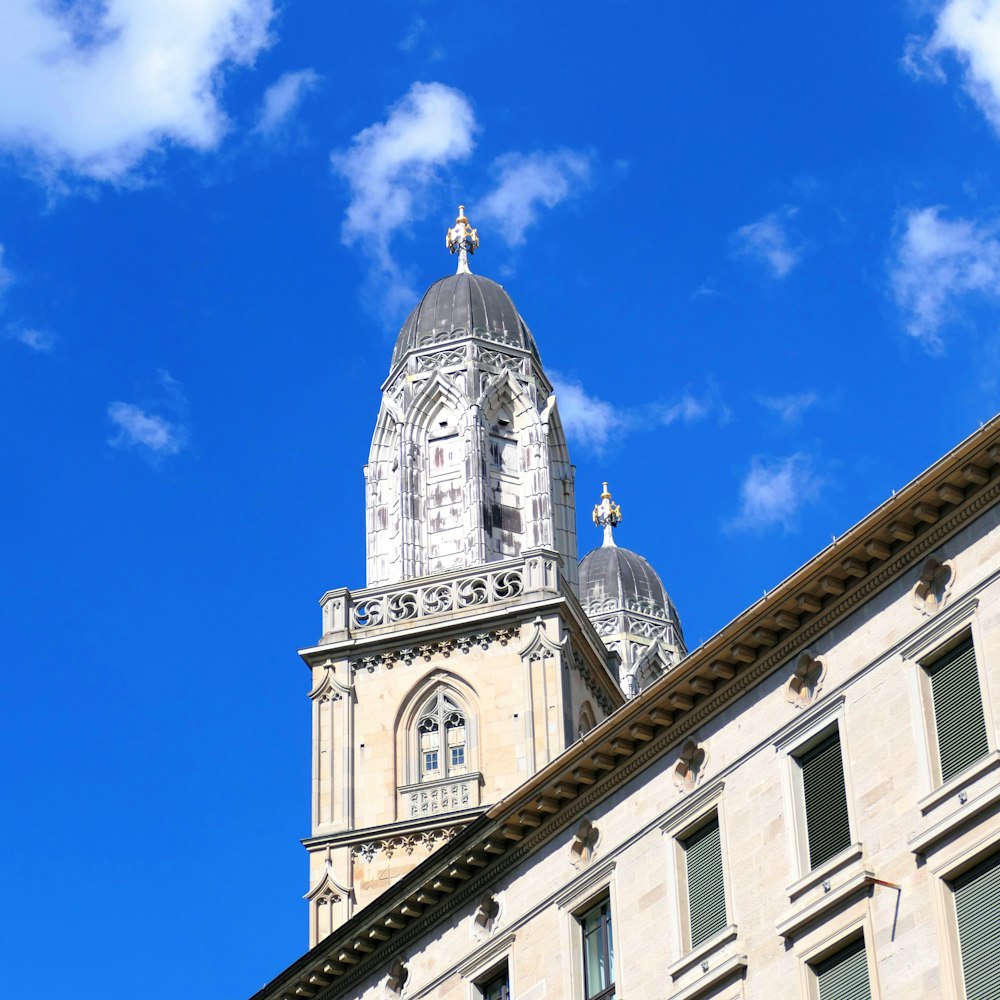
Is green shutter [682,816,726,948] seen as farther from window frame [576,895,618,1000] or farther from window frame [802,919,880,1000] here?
window frame [802,919,880,1000]

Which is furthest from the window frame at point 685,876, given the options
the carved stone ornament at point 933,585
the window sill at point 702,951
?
the carved stone ornament at point 933,585

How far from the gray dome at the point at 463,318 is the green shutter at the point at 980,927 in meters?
41.3

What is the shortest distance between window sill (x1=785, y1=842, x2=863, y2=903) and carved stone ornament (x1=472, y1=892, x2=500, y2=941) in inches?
321

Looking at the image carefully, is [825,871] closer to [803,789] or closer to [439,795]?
[803,789]

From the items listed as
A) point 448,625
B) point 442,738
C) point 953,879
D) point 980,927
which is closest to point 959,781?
point 953,879

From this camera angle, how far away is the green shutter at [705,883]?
36.9 metres

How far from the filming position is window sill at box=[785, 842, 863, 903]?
3431cm

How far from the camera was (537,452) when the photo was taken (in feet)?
230

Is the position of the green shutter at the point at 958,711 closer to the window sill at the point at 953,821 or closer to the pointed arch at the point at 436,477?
the window sill at the point at 953,821

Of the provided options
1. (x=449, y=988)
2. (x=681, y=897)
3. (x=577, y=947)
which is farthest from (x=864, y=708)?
(x=449, y=988)

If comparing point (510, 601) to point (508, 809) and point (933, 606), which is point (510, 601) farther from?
point (933, 606)

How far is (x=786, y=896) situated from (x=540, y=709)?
94.2 ft

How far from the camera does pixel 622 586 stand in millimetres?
95000

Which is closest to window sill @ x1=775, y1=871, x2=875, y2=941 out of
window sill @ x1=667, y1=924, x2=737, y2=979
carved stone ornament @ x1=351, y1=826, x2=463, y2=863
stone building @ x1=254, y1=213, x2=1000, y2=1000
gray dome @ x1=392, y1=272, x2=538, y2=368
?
stone building @ x1=254, y1=213, x2=1000, y2=1000
